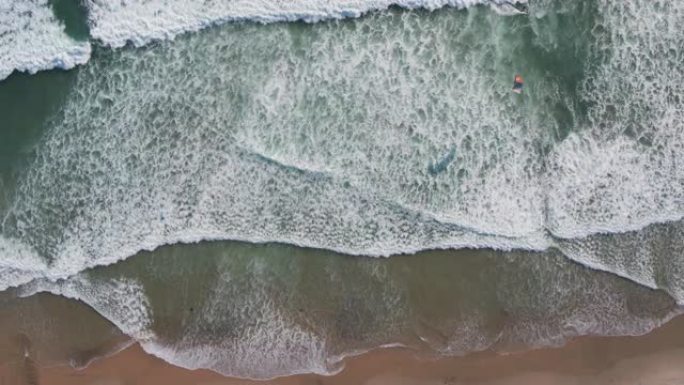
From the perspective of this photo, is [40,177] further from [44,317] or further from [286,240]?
[286,240]

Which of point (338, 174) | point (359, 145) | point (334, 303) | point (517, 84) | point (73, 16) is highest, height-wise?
point (73, 16)

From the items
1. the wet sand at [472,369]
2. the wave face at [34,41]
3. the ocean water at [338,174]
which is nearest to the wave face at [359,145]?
the ocean water at [338,174]

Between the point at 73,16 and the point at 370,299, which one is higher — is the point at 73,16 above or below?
above

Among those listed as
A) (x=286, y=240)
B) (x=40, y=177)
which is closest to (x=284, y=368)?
(x=286, y=240)

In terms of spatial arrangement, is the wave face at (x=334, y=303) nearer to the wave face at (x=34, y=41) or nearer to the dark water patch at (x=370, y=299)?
the dark water patch at (x=370, y=299)

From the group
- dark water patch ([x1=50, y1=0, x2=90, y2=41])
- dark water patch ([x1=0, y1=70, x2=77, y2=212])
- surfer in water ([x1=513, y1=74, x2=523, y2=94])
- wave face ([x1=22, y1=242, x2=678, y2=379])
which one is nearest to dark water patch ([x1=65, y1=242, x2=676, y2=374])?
wave face ([x1=22, y1=242, x2=678, y2=379])

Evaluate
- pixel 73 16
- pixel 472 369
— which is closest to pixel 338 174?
pixel 472 369

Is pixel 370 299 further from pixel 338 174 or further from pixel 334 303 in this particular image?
pixel 338 174

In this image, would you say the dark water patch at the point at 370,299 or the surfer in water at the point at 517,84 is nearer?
the dark water patch at the point at 370,299
